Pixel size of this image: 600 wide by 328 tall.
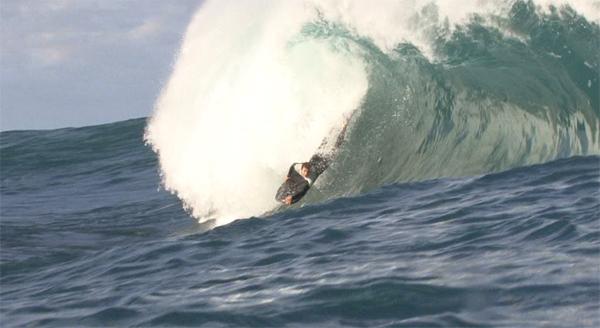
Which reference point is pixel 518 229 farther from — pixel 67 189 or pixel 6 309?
pixel 67 189

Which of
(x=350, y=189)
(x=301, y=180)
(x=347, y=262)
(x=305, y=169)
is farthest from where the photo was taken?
(x=350, y=189)

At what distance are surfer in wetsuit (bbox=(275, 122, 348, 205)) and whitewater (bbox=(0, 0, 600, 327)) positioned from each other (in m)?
0.26

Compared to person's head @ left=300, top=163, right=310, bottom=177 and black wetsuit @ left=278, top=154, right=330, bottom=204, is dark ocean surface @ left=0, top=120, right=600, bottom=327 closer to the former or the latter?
black wetsuit @ left=278, top=154, right=330, bottom=204

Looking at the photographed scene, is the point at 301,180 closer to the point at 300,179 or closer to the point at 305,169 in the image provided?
the point at 300,179

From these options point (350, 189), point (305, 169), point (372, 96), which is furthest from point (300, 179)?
point (372, 96)

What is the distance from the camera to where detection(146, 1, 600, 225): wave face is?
47.7 feet

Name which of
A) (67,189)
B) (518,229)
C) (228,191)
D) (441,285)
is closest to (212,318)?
(441,285)

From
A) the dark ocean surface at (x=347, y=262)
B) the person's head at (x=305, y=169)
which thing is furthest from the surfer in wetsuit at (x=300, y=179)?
the dark ocean surface at (x=347, y=262)

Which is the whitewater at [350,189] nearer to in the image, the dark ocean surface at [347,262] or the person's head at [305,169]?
the dark ocean surface at [347,262]

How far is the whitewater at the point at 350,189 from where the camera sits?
8406 millimetres

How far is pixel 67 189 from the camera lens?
21.2m

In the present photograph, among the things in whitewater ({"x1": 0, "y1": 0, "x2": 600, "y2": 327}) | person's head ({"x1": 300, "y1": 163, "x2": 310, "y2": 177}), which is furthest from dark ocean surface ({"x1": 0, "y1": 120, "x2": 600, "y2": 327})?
person's head ({"x1": 300, "y1": 163, "x2": 310, "y2": 177})

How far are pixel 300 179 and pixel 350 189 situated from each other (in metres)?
1.18

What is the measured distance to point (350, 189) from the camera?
14.1 meters
